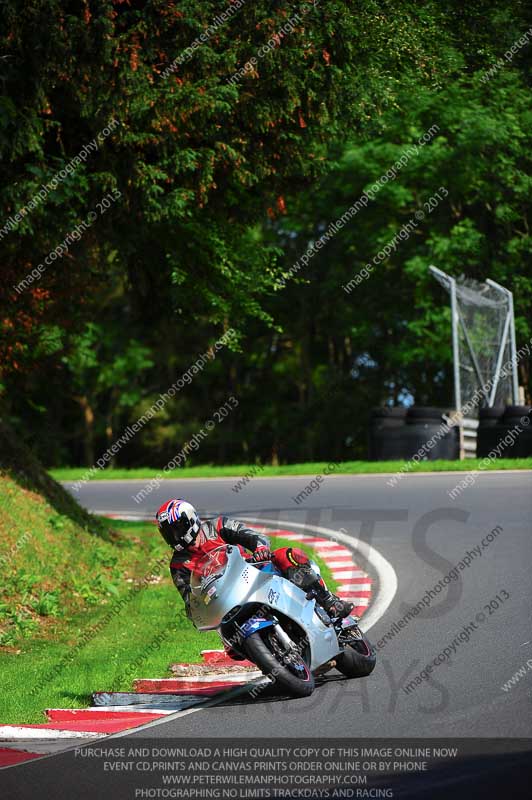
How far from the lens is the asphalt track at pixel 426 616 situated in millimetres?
7184

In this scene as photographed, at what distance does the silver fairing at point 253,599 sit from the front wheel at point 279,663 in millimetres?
180

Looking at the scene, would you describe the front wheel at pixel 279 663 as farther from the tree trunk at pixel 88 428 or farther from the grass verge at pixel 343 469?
the tree trunk at pixel 88 428

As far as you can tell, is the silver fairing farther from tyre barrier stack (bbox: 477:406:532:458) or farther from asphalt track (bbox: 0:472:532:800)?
tyre barrier stack (bbox: 477:406:532:458)

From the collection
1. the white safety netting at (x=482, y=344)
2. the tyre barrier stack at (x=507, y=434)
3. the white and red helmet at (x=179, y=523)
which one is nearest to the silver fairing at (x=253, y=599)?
the white and red helmet at (x=179, y=523)

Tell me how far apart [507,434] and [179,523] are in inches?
688

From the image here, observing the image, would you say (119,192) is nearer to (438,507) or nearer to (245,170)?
(245,170)

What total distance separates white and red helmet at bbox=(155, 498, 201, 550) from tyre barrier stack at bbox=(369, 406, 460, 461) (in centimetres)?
1846

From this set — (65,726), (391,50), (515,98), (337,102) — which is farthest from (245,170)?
(515,98)

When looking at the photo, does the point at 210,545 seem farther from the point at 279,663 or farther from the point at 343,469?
the point at 343,469

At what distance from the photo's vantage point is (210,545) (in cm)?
851

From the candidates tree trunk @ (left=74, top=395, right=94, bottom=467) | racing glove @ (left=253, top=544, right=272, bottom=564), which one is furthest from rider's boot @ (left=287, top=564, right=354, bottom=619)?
tree trunk @ (left=74, top=395, right=94, bottom=467)

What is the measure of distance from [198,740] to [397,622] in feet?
12.6

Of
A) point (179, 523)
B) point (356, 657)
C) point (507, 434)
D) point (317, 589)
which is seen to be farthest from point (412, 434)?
point (179, 523)

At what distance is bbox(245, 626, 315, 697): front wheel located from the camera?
783 centimetres
